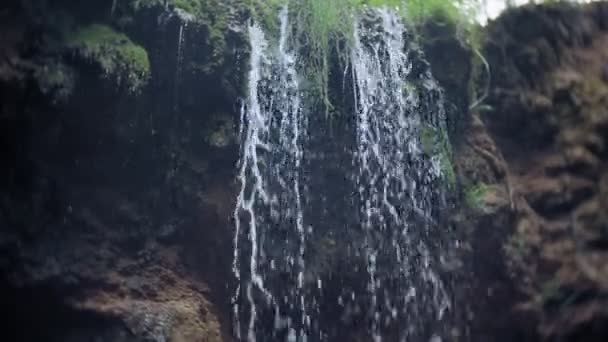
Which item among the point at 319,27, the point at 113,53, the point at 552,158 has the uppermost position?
the point at 319,27

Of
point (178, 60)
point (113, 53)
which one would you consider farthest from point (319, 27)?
point (113, 53)

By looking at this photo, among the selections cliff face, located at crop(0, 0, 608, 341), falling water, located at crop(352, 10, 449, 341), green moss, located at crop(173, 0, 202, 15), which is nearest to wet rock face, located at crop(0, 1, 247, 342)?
cliff face, located at crop(0, 0, 608, 341)

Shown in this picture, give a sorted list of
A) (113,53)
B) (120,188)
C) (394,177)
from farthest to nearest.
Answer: (394,177)
(120,188)
(113,53)

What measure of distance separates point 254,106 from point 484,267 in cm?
259

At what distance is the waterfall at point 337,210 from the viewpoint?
5.32m

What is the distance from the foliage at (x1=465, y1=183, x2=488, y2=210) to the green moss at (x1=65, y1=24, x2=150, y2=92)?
314cm

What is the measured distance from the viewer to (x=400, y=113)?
5766 mm

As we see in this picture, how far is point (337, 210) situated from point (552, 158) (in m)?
2.18

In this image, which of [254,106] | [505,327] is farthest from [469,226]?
[254,106]

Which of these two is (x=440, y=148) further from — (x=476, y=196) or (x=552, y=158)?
(x=552, y=158)

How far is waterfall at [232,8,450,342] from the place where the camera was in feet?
17.4

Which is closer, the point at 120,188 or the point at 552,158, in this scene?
the point at 120,188

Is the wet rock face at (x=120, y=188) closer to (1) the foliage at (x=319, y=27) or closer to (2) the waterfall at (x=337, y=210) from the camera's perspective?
(2) the waterfall at (x=337, y=210)

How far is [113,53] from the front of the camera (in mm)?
5090
